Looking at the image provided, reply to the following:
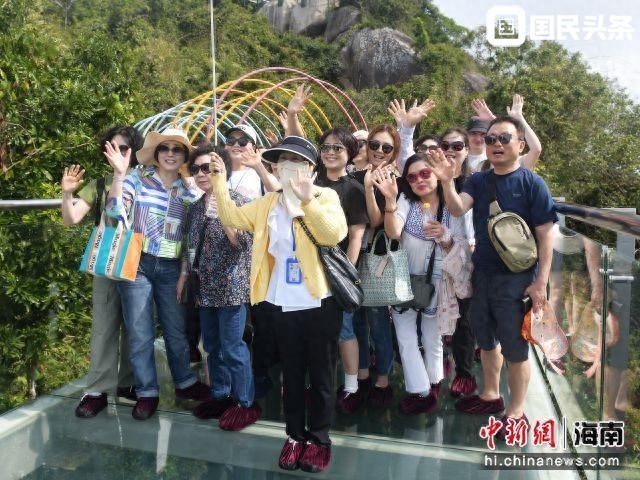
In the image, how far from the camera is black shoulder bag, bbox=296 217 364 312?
95.2 inches

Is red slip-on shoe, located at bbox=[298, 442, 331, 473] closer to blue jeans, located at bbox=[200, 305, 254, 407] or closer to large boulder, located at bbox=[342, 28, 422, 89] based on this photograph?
blue jeans, located at bbox=[200, 305, 254, 407]

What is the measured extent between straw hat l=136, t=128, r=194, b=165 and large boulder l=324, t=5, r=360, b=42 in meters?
Result: 39.3

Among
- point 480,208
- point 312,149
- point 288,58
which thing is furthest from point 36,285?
point 288,58

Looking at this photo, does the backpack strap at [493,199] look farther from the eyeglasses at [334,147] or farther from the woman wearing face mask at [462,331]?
the eyeglasses at [334,147]

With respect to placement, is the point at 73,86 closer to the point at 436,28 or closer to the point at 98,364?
the point at 98,364

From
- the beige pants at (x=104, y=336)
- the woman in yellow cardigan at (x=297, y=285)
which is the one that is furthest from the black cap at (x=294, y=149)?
the beige pants at (x=104, y=336)

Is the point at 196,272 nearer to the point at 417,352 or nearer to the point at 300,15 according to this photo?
the point at 417,352

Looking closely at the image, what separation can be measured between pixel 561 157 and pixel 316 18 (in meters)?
25.5

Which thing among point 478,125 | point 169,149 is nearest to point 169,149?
point 169,149

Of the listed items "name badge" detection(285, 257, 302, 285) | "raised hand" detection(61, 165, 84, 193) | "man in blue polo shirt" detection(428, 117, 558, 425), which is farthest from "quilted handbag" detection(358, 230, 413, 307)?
"raised hand" detection(61, 165, 84, 193)

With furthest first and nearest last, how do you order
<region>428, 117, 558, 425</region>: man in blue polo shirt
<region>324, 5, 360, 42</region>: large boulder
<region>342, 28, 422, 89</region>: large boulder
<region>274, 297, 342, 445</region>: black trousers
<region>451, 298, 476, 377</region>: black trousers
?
1. <region>324, 5, 360, 42</region>: large boulder
2. <region>342, 28, 422, 89</region>: large boulder
3. <region>451, 298, 476, 377</region>: black trousers
4. <region>428, 117, 558, 425</region>: man in blue polo shirt
5. <region>274, 297, 342, 445</region>: black trousers

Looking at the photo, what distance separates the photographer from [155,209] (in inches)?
115

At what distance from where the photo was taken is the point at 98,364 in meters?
3.02

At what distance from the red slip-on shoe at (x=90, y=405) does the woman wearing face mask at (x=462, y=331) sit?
187 cm
